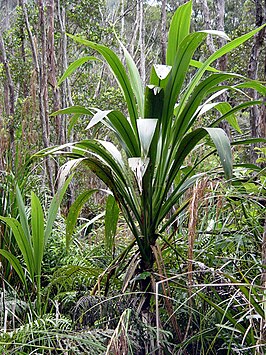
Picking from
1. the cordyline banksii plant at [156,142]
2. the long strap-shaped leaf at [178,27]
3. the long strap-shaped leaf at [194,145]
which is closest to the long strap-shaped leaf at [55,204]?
the cordyline banksii plant at [156,142]

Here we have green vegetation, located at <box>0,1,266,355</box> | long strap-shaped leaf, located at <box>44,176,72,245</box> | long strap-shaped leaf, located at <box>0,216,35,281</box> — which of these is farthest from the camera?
long strap-shaped leaf, located at <box>0,216,35,281</box>

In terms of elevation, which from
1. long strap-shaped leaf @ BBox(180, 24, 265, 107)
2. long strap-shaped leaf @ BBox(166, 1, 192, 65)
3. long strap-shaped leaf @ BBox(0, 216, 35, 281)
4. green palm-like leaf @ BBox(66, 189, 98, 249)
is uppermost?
long strap-shaped leaf @ BBox(166, 1, 192, 65)

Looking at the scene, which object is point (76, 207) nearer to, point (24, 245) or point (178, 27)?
point (24, 245)

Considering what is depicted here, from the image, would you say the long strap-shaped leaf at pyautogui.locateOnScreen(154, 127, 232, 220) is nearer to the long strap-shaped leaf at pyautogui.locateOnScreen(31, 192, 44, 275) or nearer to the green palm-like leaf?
the green palm-like leaf

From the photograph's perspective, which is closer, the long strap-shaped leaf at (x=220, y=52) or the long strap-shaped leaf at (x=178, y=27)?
the long strap-shaped leaf at (x=220, y=52)

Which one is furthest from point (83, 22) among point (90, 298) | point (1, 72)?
point (90, 298)

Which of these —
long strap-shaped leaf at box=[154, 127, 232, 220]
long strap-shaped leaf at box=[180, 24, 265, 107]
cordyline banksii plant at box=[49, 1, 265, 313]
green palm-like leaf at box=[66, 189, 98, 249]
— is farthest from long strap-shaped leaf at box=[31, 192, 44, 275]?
long strap-shaped leaf at box=[180, 24, 265, 107]

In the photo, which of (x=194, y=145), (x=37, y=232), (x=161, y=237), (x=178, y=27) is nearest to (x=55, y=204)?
(x=37, y=232)

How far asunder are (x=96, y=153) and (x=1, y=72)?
6.14 m

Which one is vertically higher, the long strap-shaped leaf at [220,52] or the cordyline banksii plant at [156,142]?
the long strap-shaped leaf at [220,52]

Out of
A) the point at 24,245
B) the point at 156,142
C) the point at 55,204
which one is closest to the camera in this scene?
the point at 156,142

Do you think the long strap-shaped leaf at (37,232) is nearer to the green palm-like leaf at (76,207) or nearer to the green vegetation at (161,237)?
the green vegetation at (161,237)

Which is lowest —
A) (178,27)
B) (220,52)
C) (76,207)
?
(76,207)

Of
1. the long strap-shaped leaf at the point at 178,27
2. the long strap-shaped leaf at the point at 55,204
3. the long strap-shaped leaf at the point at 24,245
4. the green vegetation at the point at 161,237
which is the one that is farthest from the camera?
the long strap-shaped leaf at the point at 24,245
